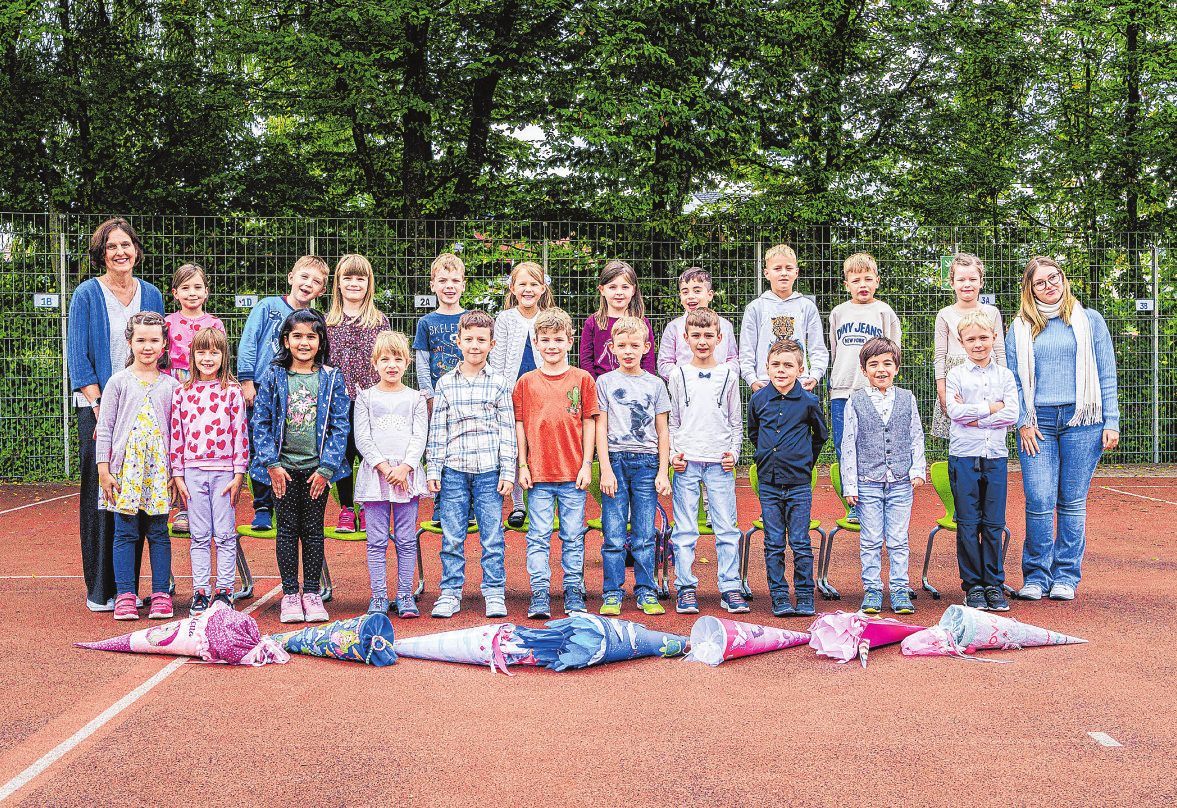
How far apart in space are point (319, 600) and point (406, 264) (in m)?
6.71

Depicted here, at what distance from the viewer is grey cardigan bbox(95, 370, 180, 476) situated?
4.96m

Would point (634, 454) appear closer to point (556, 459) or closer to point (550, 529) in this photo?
point (556, 459)

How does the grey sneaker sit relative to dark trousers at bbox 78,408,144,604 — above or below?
below

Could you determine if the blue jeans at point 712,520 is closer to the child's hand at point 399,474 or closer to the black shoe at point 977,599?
the black shoe at point 977,599

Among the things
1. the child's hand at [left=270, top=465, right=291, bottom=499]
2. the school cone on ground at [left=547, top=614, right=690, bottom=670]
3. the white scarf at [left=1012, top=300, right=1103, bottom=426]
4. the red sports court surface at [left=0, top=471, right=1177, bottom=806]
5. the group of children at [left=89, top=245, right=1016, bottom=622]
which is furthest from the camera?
the white scarf at [left=1012, top=300, right=1103, bottom=426]

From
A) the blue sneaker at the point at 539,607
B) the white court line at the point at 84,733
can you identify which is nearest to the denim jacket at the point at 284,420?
the white court line at the point at 84,733

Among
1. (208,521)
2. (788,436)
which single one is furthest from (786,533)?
(208,521)

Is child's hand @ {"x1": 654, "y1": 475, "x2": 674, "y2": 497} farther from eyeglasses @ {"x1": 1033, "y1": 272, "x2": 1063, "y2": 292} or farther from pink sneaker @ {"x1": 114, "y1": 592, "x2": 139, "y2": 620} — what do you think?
pink sneaker @ {"x1": 114, "y1": 592, "x2": 139, "y2": 620}

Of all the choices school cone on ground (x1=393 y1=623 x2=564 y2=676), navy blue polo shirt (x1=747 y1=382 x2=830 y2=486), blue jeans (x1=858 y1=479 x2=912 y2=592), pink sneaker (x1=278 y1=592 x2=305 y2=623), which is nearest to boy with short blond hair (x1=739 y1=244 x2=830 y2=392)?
navy blue polo shirt (x1=747 y1=382 x2=830 y2=486)

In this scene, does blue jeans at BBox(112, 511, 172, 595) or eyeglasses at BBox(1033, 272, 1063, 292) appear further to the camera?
eyeglasses at BBox(1033, 272, 1063, 292)

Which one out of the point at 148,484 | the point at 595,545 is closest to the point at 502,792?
the point at 148,484

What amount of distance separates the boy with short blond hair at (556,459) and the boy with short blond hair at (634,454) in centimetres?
12

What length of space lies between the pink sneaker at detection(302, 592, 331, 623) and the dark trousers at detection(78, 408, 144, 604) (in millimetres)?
949

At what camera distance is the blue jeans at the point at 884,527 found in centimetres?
508
